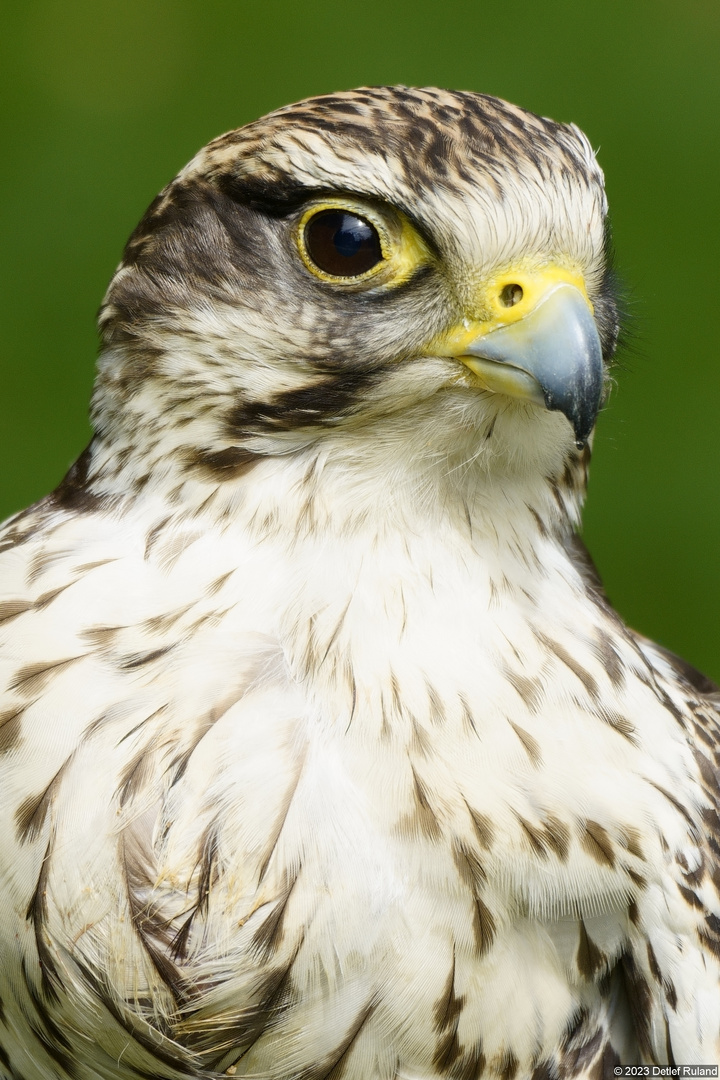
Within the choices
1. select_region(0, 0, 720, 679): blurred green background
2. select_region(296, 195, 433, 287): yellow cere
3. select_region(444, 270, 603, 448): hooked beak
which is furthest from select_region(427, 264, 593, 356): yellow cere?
select_region(0, 0, 720, 679): blurred green background

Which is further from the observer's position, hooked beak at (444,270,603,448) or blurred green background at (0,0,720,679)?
blurred green background at (0,0,720,679)

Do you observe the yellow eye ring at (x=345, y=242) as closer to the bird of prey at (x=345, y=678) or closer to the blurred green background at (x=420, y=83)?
the bird of prey at (x=345, y=678)

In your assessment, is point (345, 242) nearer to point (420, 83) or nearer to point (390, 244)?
point (390, 244)

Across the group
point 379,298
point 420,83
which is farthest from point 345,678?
point 420,83

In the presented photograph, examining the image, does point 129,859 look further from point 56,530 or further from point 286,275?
point 286,275

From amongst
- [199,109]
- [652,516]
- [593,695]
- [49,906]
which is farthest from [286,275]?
[199,109]

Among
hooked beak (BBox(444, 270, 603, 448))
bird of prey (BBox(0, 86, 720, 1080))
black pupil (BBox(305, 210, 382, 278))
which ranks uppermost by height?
black pupil (BBox(305, 210, 382, 278))

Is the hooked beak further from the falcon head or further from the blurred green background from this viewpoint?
the blurred green background
